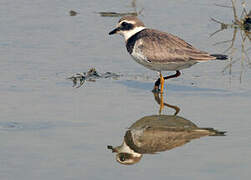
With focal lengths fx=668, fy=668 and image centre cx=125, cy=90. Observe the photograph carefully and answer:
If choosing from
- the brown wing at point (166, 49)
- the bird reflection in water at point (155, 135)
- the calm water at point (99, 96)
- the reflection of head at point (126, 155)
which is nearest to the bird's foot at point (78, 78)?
the calm water at point (99, 96)

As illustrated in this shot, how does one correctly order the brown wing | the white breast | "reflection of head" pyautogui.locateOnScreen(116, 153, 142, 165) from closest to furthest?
"reflection of head" pyautogui.locateOnScreen(116, 153, 142, 165) < the brown wing < the white breast

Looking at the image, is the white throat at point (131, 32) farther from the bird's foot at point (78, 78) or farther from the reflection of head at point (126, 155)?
the reflection of head at point (126, 155)

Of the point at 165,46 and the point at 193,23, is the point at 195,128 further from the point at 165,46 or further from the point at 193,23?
the point at 193,23

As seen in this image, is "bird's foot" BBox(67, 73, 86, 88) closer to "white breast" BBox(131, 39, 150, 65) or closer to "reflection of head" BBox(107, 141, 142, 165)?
"white breast" BBox(131, 39, 150, 65)

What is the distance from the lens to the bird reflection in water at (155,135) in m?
7.89

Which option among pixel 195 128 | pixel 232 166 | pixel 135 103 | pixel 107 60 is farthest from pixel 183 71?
pixel 232 166

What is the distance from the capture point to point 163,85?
1067 cm

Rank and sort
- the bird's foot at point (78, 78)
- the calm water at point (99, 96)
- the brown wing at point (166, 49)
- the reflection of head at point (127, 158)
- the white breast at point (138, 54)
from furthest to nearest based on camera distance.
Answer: the bird's foot at point (78, 78) → the white breast at point (138, 54) → the brown wing at point (166, 49) → the reflection of head at point (127, 158) → the calm water at point (99, 96)

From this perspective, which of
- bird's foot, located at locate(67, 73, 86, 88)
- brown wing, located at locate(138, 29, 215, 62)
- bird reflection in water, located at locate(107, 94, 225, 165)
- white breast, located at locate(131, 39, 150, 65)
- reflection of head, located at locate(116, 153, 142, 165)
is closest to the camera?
reflection of head, located at locate(116, 153, 142, 165)

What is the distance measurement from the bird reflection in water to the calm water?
0.36ft

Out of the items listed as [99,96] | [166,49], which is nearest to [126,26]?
[166,49]

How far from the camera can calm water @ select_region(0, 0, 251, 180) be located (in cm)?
743

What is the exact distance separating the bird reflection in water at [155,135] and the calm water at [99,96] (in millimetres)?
111

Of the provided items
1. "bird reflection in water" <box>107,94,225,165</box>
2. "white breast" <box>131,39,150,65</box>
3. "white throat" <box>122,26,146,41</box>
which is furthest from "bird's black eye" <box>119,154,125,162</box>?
"white throat" <box>122,26,146,41</box>
